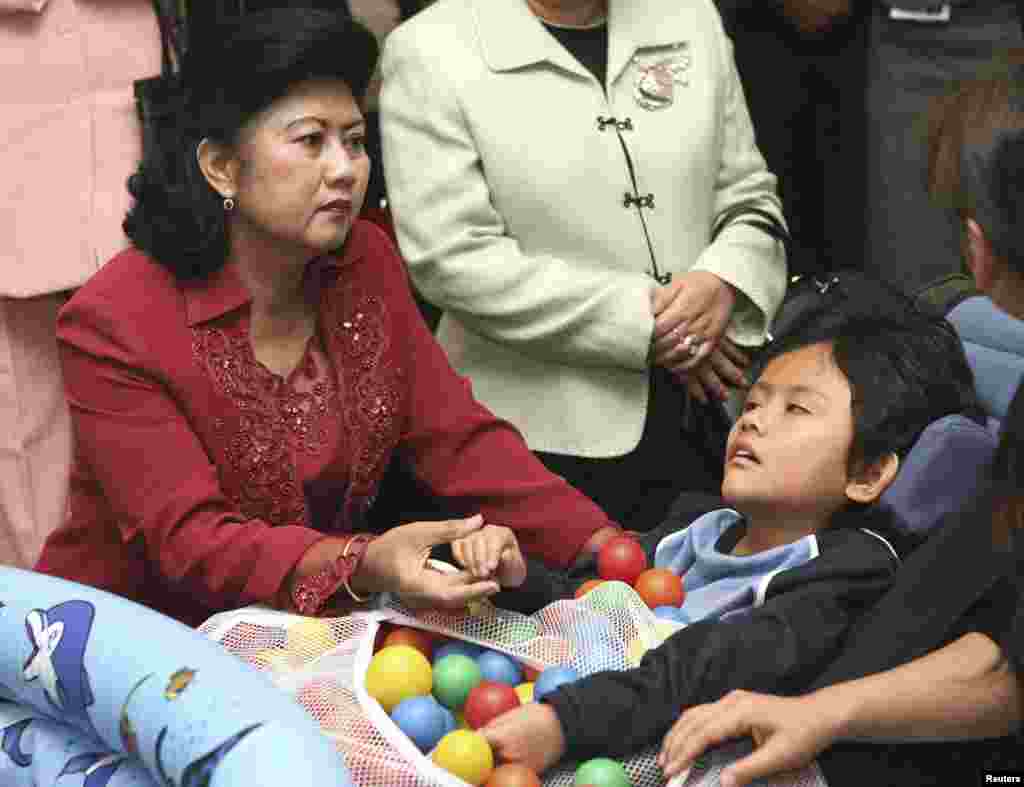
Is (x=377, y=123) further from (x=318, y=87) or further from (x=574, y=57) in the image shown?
(x=318, y=87)

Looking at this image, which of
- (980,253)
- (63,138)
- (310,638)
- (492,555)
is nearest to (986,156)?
(980,253)

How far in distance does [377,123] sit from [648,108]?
0.52 meters

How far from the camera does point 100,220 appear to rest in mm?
2639

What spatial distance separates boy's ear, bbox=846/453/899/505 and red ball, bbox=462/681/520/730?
537mm

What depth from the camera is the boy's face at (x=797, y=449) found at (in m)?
2.11

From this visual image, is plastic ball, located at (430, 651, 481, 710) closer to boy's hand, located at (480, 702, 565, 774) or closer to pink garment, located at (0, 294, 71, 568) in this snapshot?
boy's hand, located at (480, 702, 565, 774)

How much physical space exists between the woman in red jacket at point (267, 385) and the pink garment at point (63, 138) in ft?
1.22

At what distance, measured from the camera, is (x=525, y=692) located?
1.96m

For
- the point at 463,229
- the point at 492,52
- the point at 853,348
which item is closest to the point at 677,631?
the point at 853,348

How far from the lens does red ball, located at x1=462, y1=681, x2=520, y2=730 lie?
6.17 feet

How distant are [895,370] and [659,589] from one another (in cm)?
42

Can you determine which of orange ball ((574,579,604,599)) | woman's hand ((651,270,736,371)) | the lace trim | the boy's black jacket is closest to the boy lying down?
the boy's black jacket

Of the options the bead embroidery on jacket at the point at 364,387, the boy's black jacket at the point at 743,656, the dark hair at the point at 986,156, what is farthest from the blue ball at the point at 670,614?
the dark hair at the point at 986,156

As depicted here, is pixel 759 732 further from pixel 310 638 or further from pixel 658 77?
pixel 658 77
